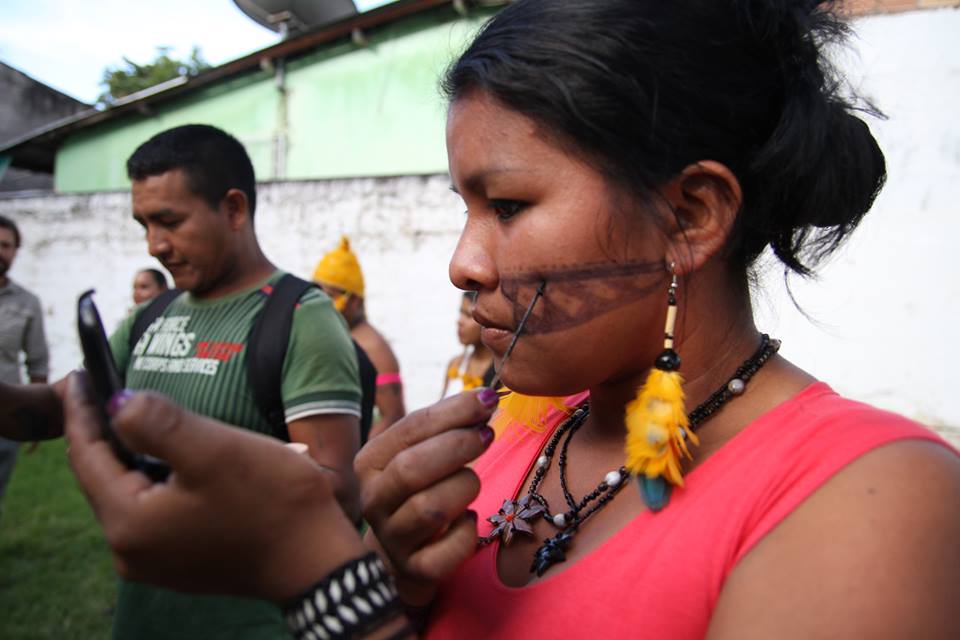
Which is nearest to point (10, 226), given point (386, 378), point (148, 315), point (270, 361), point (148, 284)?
point (148, 284)

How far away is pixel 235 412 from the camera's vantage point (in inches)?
94.2

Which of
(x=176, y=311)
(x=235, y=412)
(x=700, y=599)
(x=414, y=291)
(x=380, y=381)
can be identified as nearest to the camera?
(x=700, y=599)

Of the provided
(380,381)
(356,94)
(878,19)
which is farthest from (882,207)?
(356,94)

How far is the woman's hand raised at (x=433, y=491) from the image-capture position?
1.09m

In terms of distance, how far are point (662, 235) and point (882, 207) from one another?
5712 millimetres

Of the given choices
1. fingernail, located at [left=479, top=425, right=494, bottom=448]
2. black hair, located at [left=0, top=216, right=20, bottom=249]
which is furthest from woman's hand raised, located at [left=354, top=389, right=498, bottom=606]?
black hair, located at [left=0, top=216, right=20, bottom=249]

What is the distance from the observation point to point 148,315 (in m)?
2.86

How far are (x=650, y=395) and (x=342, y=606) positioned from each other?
573mm

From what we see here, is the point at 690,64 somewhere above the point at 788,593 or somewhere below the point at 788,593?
above

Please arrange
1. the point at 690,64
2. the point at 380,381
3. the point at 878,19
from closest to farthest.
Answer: the point at 690,64 → the point at 380,381 → the point at 878,19

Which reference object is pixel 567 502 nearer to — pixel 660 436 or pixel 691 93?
pixel 660 436

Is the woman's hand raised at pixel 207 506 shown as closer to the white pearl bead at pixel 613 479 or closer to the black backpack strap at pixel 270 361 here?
the white pearl bead at pixel 613 479

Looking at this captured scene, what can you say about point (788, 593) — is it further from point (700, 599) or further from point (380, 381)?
point (380, 381)

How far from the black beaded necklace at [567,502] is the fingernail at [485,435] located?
25 cm
